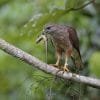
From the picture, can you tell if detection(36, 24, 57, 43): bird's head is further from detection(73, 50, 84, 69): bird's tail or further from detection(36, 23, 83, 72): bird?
detection(73, 50, 84, 69): bird's tail

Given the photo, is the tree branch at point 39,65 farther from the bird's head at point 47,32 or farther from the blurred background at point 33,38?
the blurred background at point 33,38

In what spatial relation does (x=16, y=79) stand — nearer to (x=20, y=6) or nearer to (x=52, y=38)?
(x=20, y=6)

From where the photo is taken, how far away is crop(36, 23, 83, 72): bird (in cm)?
299

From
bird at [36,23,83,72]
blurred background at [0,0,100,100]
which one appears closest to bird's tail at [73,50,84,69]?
bird at [36,23,83,72]

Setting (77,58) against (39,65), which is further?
(77,58)

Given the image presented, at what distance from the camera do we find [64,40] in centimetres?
305

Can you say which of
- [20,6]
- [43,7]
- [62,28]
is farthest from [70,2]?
[20,6]

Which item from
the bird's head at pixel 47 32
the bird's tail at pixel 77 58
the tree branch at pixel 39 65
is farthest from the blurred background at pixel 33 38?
the tree branch at pixel 39 65

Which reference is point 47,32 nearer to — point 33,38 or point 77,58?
point 77,58

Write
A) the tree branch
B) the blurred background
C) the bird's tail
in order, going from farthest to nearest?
the blurred background
the bird's tail
the tree branch

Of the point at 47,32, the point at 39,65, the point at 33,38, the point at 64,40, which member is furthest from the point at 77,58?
the point at 33,38

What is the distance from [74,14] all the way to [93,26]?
0.66ft

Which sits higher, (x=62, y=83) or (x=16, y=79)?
(x=16, y=79)

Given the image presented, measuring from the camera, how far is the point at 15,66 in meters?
4.81
